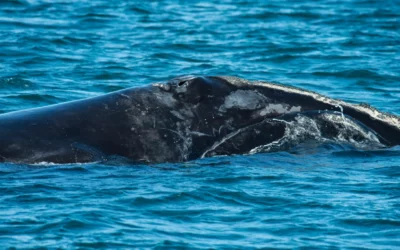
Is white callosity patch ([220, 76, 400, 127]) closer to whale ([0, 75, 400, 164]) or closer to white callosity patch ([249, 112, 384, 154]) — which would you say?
whale ([0, 75, 400, 164])

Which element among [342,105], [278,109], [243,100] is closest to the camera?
[243,100]

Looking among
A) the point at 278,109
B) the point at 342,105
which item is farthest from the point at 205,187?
the point at 342,105

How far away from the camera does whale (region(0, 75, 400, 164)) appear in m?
10.8

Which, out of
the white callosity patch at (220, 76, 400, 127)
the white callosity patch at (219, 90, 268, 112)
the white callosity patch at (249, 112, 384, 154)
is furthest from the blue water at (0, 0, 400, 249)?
the white callosity patch at (219, 90, 268, 112)

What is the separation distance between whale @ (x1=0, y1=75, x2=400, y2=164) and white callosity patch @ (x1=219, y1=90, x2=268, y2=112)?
0.01m

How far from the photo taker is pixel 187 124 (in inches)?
438

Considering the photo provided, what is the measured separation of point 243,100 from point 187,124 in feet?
2.27

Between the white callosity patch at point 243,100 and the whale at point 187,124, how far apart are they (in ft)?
0.04

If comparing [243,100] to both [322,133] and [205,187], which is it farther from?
[205,187]

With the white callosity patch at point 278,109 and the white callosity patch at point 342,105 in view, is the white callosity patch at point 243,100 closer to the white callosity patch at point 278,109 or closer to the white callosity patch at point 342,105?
the white callosity patch at point 278,109

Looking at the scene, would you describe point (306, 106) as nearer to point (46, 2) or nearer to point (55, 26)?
point (55, 26)

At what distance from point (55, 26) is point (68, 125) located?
13.3m

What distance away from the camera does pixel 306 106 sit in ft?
38.0

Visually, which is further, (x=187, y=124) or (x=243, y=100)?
(x=243, y=100)
